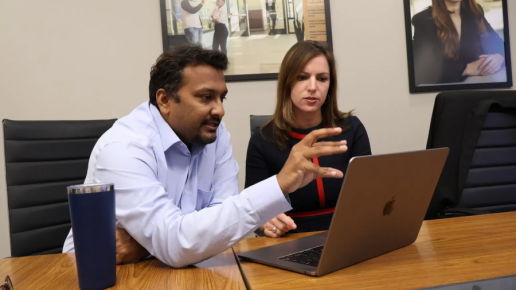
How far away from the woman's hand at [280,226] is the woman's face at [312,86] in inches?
28.1

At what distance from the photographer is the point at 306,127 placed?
1849 millimetres

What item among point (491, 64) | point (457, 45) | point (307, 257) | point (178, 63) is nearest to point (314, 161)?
point (178, 63)

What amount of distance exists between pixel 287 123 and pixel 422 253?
0.97m

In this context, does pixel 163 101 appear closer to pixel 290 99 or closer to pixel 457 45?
pixel 290 99

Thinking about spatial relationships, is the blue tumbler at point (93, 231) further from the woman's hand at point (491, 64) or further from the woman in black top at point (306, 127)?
the woman's hand at point (491, 64)

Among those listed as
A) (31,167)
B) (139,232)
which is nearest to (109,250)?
(139,232)

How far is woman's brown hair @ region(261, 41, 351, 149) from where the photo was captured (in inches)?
70.7

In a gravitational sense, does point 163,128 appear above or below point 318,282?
above

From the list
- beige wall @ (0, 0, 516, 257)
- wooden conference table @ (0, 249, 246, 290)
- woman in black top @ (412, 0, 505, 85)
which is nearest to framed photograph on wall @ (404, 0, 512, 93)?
woman in black top @ (412, 0, 505, 85)

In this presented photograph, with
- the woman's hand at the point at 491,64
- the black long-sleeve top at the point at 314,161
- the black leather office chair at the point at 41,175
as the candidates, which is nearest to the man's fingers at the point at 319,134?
the black long-sleeve top at the point at 314,161

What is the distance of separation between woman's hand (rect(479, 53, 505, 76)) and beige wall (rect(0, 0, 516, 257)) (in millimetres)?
→ 572

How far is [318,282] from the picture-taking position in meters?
0.75

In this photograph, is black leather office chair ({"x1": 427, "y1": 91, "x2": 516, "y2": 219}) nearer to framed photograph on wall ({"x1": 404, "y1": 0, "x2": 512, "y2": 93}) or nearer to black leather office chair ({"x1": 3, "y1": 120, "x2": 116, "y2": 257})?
framed photograph on wall ({"x1": 404, "y1": 0, "x2": 512, "y2": 93})

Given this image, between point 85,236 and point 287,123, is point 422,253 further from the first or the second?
point 287,123
